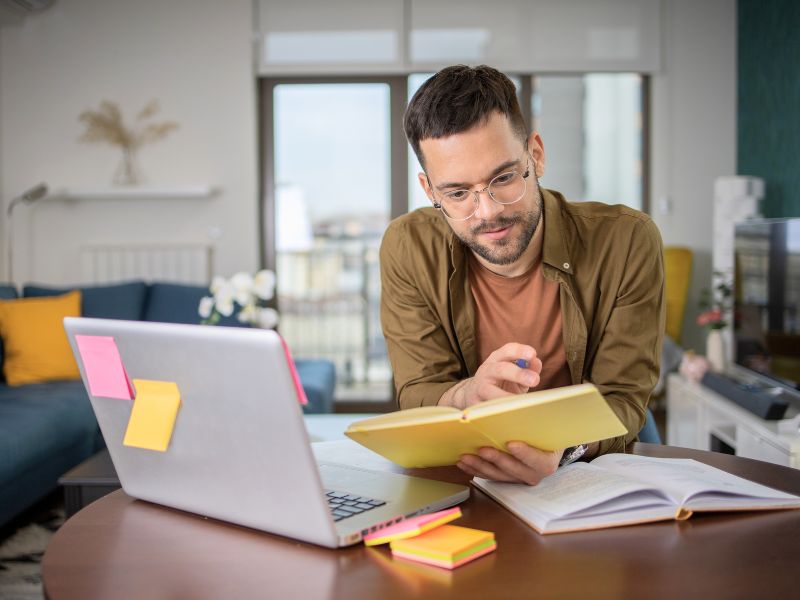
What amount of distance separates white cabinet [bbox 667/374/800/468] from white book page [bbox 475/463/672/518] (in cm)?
170

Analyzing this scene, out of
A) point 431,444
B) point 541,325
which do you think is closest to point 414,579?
point 431,444

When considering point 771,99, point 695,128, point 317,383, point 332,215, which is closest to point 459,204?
point 317,383

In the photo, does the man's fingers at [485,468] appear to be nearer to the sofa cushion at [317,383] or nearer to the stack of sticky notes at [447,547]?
the stack of sticky notes at [447,547]

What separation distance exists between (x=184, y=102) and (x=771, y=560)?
4.99 meters

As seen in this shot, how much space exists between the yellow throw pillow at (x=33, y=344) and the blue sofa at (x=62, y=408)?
0.09 metres

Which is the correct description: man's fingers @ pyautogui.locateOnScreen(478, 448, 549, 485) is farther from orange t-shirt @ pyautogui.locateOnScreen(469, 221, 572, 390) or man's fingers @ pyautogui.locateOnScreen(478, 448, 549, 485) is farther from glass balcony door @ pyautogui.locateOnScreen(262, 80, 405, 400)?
glass balcony door @ pyautogui.locateOnScreen(262, 80, 405, 400)

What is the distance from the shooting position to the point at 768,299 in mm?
3445

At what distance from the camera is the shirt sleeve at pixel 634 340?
1421 millimetres

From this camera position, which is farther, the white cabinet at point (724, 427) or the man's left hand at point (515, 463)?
the white cabinet at point (724, 427)

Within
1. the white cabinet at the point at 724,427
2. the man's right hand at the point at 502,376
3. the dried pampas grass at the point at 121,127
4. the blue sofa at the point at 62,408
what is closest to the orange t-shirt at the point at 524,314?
the man's right hand at the point at 502,376

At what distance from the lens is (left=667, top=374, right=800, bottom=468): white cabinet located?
2.74 metres

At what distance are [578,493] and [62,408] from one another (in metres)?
2.81

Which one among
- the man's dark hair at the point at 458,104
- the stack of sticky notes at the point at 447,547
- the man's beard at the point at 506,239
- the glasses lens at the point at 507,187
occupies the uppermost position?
the man's dark hair at the point at 458,104

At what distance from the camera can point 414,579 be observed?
2.72ft
